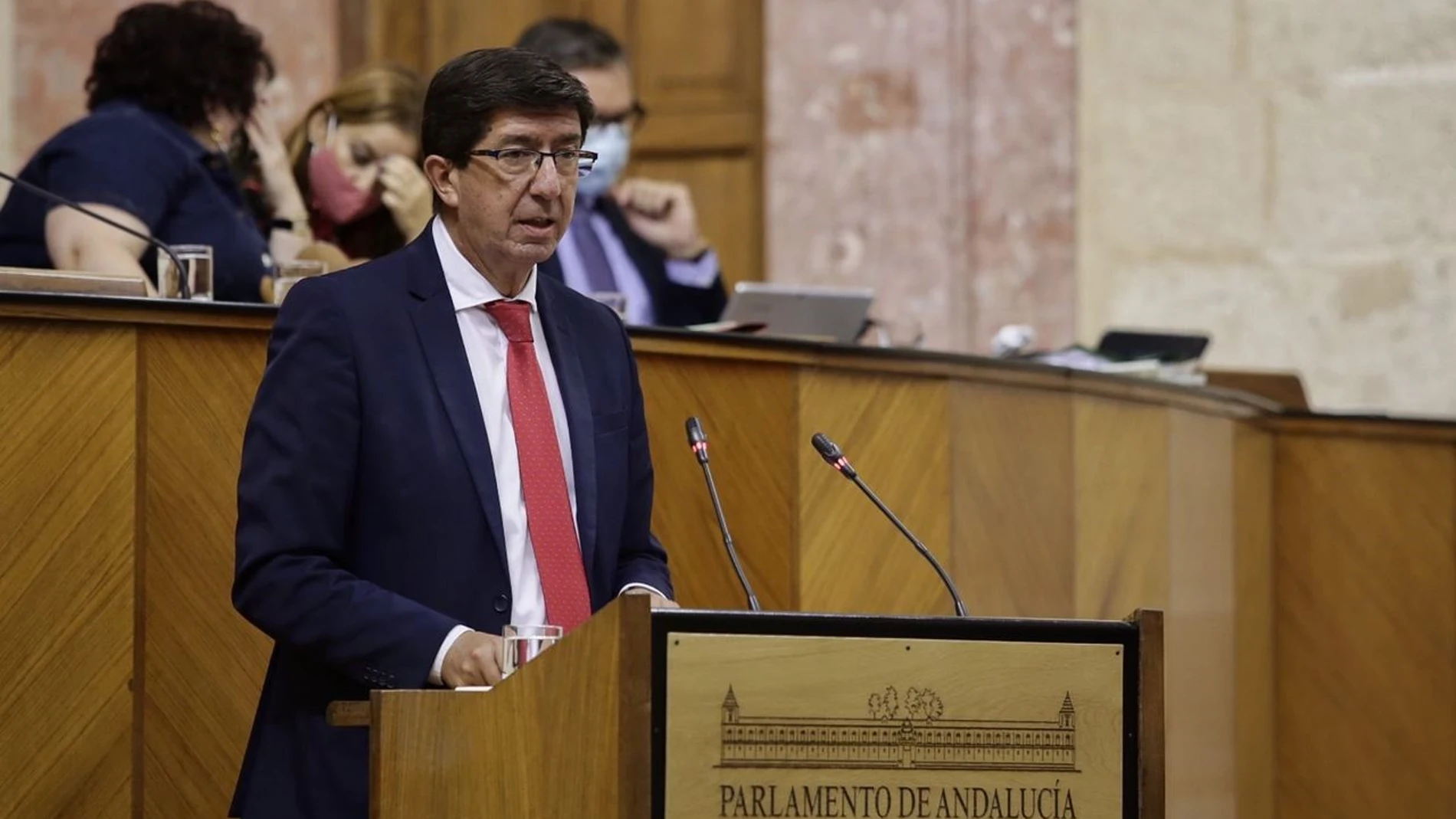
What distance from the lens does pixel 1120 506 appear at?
15.8ft

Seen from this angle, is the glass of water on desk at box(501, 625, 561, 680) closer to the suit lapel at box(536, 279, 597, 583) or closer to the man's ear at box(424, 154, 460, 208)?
the suit lapel at box(536, 279, 597, 583)

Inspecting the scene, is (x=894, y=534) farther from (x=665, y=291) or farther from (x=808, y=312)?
(x=665, y=291)

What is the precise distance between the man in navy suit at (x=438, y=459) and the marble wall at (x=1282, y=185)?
4.36 meters

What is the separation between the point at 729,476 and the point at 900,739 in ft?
5.20

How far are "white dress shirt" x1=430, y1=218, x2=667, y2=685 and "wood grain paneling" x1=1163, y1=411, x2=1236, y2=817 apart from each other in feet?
7.07

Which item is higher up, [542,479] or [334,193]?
[334,193]

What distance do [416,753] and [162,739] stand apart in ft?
3.66

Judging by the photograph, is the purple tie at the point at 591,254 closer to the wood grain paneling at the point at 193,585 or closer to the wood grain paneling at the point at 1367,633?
the wood grain paneling at the point at 1367,633

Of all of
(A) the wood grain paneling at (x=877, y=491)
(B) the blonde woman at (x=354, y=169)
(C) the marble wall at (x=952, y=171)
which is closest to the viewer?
(A) the wood grain paneling at (x=877, y=491)

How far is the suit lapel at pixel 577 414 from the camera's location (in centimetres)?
299

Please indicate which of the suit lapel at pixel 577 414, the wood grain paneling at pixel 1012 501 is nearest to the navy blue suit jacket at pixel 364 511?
the suit lapel at pixel 577 414

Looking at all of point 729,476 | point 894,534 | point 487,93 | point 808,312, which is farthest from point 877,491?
point 487,93

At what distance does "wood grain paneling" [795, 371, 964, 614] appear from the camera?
13.8 ft

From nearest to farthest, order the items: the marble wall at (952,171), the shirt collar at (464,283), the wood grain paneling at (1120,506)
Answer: the shirt collar at (464,283)
the wood grain paneling at (1120,506)
the marble wall at (952,171)
